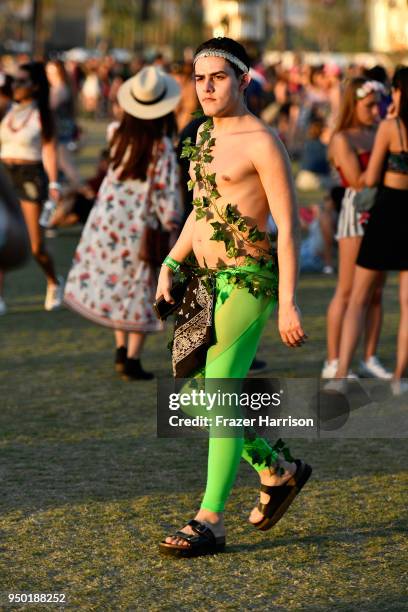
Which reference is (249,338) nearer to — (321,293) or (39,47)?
(321,293)

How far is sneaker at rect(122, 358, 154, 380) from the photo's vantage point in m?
8.40

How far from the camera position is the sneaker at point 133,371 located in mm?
8398

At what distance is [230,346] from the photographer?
16.7 feet

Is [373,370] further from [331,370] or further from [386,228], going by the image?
[386,228]

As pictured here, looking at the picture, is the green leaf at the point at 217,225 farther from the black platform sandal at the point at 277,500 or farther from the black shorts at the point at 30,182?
the black shorts at the point at 30,182

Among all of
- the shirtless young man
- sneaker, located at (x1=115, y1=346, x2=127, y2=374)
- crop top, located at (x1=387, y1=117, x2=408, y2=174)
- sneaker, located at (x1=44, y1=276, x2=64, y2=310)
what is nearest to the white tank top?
sneaker, located at (x1=44, y1=276, x2=64, y2=310)

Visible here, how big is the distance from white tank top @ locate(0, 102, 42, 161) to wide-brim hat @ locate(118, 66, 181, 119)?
2844 mm

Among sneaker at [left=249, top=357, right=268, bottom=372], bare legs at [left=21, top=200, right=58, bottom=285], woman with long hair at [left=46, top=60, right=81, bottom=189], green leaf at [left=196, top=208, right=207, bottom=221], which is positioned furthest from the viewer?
woman with long hair at [left=46, top=60, right=81, bottom=189]

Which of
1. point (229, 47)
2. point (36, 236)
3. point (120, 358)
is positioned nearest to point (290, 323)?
point (229, 47)

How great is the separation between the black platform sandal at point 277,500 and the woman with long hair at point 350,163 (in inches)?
114

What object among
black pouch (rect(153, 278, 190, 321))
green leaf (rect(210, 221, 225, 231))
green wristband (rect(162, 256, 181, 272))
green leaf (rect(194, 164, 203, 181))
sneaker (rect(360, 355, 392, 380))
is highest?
green leaf (rect(194, 164, 203, 181))

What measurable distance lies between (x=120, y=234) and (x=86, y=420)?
1.42m

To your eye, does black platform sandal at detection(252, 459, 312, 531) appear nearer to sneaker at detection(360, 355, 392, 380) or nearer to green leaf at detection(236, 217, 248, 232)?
green leaf at detection(236, 217, 248, 232)

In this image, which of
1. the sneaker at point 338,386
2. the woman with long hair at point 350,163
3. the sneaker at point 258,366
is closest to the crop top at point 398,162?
the woman with long hair at point 350,163
